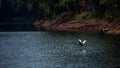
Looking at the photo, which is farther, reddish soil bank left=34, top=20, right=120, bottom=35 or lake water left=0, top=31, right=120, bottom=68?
reddish soil bank left=34, top=20, right=120, bottom=35

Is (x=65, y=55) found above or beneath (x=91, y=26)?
above

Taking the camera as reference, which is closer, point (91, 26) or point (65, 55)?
point (65, 55)

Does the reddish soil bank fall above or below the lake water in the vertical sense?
below

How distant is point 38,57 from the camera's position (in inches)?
3565

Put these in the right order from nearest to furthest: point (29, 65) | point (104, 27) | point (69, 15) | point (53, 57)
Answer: point (29, 65) → point (53, 57) → point (104, 27) → point (69, 15)

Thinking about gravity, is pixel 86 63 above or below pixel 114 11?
above

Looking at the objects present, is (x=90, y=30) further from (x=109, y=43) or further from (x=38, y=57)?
(x=38, y=57)

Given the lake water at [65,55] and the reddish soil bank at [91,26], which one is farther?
the reddish soil bank at [91,26]

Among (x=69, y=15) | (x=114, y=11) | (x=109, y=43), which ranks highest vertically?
(x=109, y=43)

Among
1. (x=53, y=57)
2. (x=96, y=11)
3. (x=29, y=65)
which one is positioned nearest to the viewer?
(x=29, y=65)

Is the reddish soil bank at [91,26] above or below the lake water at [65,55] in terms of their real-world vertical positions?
below

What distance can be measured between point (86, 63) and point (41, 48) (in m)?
29.7

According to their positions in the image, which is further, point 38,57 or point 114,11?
point 114,11

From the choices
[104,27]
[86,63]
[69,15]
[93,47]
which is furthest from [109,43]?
[69,15]
